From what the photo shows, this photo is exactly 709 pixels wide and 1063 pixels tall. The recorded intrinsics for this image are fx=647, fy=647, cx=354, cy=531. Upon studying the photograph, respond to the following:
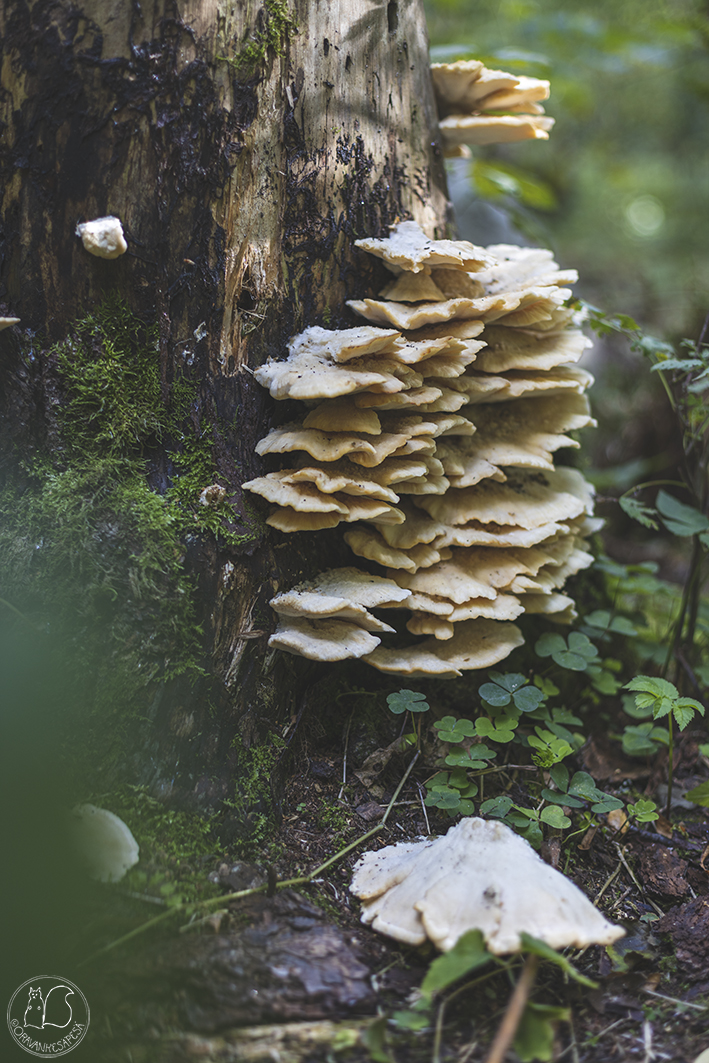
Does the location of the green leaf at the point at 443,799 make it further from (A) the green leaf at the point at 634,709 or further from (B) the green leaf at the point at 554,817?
(A) the green leaf at the point at 634,709

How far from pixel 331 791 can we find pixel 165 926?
2.88 feet

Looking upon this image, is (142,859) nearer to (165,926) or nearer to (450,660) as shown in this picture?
(165,926)

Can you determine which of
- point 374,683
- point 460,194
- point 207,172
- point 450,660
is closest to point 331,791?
point 374,683

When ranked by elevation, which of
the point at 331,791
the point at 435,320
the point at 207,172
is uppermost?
the point at 207,172

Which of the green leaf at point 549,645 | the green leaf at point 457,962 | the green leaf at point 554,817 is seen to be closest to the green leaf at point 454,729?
the green leaf at point 554,817

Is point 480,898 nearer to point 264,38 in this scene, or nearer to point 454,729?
point 454,729

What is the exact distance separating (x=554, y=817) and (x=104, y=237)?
2.69 meters

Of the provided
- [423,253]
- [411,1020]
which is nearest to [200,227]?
[423,253]

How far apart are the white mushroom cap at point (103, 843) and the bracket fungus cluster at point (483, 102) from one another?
3.47m

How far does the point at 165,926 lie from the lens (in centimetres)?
194

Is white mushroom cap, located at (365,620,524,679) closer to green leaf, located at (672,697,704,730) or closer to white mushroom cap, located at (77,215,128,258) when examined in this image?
green leaf, located at (672,697,704,730)

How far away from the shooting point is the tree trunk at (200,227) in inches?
90.1

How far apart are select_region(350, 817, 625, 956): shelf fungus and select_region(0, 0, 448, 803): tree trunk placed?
0.72 m

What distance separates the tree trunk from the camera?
2.29 meters
